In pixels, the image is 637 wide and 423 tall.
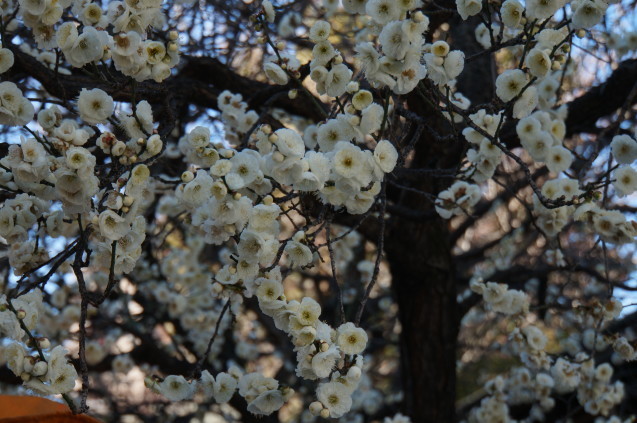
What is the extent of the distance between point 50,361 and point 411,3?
1204 mm

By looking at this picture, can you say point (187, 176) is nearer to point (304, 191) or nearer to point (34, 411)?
point (304, 191)

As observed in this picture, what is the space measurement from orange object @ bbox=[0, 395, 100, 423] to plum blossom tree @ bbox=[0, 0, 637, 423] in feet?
0.13

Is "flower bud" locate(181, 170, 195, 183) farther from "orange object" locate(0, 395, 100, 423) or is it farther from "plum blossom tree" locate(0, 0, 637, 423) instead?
"orange object" locate(0, 395, 100, 423)

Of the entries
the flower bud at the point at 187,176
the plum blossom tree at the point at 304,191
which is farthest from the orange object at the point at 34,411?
the flower bud at the point at 187,176

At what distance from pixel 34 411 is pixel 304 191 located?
810mm

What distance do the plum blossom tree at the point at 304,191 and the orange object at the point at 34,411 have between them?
0.04 metres

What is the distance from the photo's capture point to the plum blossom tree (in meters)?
1.91

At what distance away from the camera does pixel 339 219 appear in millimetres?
3889

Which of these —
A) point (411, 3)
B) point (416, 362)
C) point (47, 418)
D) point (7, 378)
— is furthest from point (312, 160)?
point (7, 378)

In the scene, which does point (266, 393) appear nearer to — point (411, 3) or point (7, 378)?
point (411, 3)

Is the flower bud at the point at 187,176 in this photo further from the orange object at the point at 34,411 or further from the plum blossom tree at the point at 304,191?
the orange object at the point at 34,411

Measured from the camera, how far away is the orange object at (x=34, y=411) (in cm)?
174

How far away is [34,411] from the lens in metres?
1.82

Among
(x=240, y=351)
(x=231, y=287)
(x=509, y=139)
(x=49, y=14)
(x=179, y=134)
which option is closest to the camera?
(x=49, y=14)
